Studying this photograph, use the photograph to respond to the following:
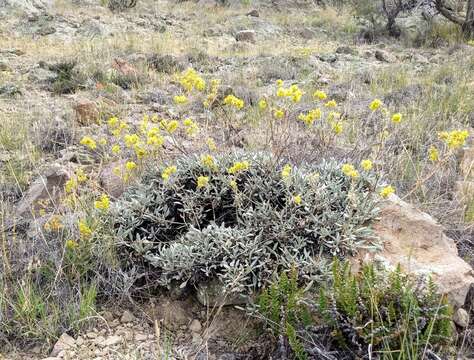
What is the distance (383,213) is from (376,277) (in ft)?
2.39

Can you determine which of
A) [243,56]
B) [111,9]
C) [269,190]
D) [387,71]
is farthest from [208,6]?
[269,190]

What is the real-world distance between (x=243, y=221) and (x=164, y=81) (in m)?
4.56

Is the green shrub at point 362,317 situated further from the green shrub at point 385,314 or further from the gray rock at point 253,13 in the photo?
the gray rock at point 253,13

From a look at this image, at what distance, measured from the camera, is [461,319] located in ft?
7.36

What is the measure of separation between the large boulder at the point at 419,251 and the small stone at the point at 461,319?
38 mm

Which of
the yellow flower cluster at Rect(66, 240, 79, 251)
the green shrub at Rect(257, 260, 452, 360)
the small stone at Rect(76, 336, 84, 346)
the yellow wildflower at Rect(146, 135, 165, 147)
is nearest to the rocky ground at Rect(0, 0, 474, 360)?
the small stone at Rect(76, 336, 84, 346)

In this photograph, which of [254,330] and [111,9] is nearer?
[254,330]

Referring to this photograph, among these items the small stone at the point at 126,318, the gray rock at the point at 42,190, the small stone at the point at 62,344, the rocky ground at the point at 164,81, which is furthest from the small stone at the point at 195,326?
the gray rock at the point at 42,190

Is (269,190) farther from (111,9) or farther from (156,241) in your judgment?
(111,9)

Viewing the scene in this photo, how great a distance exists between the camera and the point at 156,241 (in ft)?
9.27

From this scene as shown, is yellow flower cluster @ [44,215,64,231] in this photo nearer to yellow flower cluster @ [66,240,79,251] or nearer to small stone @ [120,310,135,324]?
yellow flower cluster @ [66,240,79,251]

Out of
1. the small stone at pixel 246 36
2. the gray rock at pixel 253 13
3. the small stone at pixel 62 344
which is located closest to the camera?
the small stone at pixel 62 344

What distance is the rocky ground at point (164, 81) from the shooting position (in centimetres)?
238

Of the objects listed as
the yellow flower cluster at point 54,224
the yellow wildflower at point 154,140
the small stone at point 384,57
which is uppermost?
the yellow wildflower at point 154,140
